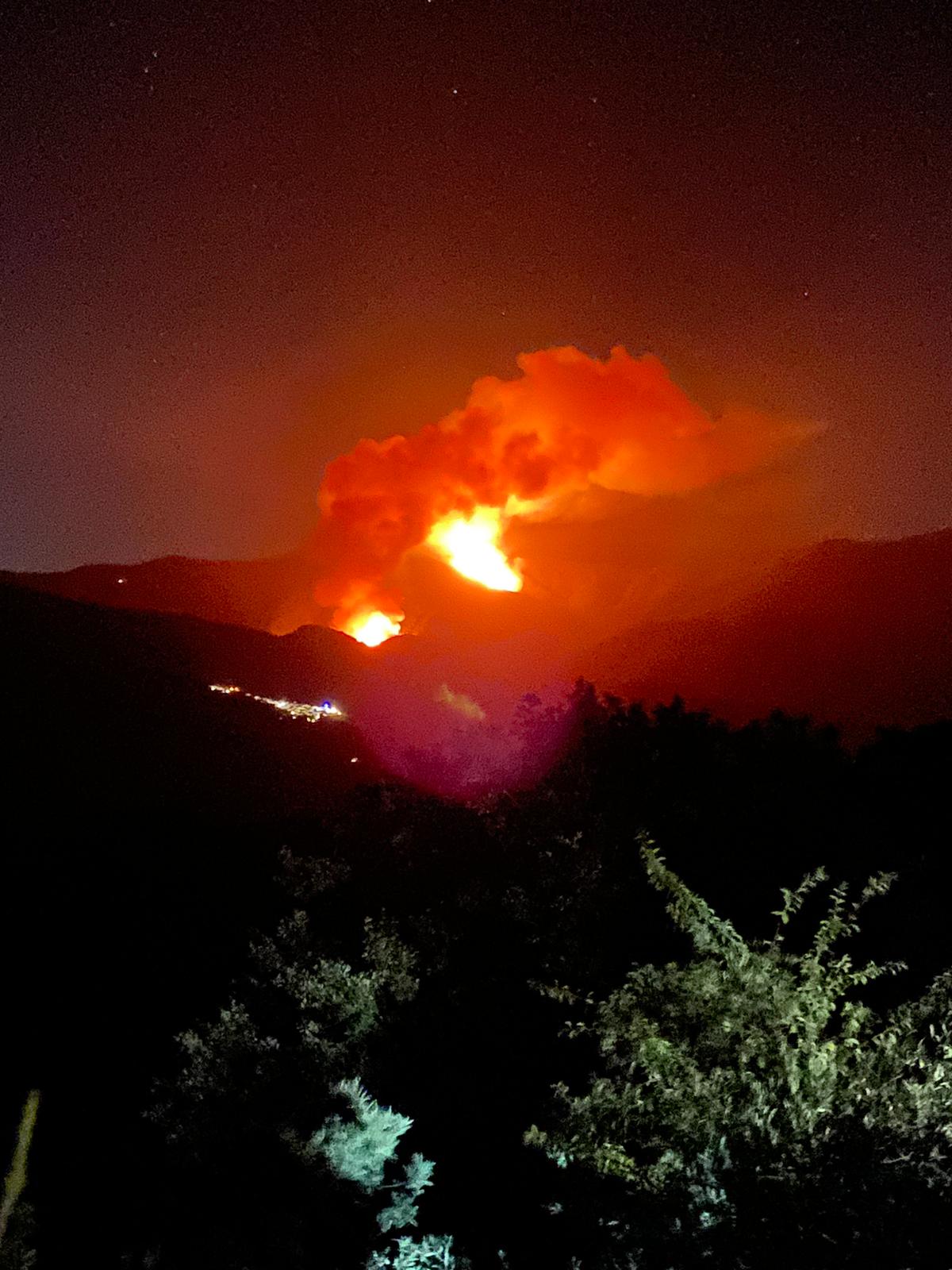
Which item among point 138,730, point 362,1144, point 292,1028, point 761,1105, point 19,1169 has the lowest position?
point 362,1144

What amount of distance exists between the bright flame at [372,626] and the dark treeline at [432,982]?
263 ft

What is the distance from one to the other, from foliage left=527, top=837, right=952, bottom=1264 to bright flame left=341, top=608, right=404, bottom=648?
3698 inches

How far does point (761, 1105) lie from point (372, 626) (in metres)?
101

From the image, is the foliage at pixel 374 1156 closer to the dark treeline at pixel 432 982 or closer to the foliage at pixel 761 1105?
the dark treeline at pixel 432 982

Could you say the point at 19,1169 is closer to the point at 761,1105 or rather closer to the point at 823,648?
the point at 761,1105

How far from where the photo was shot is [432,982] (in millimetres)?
11680

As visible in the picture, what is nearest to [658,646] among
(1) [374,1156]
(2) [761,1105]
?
(1) [374,1156]

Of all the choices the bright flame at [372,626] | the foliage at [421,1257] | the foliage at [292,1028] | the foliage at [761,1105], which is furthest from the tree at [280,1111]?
the bright flame at [372,626]

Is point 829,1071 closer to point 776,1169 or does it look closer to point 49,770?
point 776,1169

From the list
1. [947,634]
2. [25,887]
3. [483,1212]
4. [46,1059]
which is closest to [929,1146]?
[483,1212]

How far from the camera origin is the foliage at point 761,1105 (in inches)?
177

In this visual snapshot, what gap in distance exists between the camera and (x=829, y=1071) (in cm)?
492

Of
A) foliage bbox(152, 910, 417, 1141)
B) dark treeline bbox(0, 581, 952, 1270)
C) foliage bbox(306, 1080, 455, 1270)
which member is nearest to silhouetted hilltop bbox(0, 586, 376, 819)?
dark treeline bbox(0, 581, 952, 1270)

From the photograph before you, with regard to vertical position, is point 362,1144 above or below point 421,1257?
above
